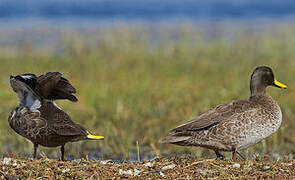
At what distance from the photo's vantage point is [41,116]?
506 centimetres

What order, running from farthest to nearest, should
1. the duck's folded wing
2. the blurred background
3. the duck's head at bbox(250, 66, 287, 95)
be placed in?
the blurred background → the duck's head at bbox(250, 66, 287, 95) → the duck's folded wing

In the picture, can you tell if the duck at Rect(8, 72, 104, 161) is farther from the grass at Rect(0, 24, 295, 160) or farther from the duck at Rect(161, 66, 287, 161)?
the duck at Rect(161, 66, 287, 161)

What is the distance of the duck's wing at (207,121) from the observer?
5293mm

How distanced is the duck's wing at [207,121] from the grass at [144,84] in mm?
623

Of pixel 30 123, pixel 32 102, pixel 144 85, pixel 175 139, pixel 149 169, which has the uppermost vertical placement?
pixel 144 85

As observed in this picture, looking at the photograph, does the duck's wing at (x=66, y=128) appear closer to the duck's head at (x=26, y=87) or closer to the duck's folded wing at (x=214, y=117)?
the duck's head at (x=26, y=87)

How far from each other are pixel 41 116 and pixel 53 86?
0.31 metres

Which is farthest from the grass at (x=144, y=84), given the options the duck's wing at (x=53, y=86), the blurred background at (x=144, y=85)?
the duck's wing at (x=53, y=86)

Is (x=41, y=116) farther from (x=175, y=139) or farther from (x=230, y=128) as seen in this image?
(x=230, y=128)

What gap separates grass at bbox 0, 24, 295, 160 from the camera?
7441 mm

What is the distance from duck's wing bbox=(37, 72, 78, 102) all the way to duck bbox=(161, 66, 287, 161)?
1096 millimetres

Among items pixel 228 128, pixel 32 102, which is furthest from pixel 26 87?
pixel 228 128

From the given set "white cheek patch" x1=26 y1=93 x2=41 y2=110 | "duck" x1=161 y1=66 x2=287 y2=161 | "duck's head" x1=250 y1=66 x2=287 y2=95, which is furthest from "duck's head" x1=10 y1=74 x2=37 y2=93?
"duck's head" x1=250 y1=66 x2=287 y2=95

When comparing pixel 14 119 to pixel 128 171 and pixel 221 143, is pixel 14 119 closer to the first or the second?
pixel 128 171
